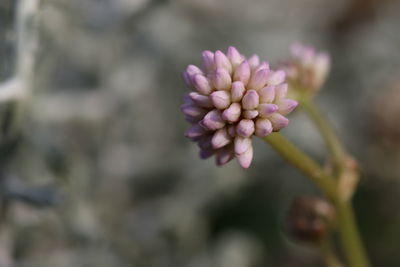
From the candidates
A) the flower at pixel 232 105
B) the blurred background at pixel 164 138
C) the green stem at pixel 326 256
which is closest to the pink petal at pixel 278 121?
the flower at pixel 232 105

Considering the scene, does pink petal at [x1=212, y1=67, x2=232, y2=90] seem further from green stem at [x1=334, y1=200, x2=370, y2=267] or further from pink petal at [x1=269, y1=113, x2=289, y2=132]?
green stem at [x1=334, y1=200, x2=370, y2=267]

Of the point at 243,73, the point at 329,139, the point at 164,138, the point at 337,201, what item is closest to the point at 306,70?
the point at 329,139

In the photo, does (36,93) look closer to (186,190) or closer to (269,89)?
(186,190)

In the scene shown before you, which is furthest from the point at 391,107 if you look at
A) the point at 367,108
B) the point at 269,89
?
the point at 269,89

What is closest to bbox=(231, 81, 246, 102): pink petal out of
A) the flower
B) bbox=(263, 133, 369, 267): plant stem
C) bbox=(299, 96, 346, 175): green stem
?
the flower

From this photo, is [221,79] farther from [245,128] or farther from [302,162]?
[302,162]

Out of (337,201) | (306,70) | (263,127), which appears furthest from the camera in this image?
(306,70)
